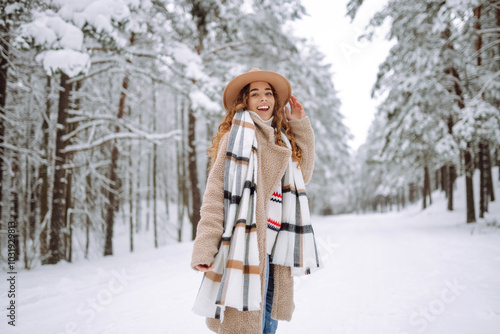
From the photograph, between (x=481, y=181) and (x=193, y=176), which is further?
(x=481, y=181)

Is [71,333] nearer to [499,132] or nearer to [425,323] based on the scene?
[425,323]

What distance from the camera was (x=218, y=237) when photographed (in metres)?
1.61

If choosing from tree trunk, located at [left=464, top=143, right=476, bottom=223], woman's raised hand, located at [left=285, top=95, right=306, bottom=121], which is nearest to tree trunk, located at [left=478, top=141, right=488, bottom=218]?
tree trunk, located at [left=464, top=143, right=476, bottom=223]

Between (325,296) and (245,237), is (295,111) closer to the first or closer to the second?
(245,237)

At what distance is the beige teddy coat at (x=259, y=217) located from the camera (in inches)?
62.3

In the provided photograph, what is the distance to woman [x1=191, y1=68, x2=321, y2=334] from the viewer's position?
158 cm

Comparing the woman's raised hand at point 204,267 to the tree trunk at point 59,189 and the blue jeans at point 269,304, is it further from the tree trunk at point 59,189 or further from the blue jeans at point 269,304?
the tree trunk at point 59,189

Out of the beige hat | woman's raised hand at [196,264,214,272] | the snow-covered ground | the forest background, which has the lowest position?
the snow-covered ground

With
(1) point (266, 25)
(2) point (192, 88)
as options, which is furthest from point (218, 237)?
(1) point (266, 25)

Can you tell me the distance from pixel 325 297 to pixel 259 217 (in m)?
3.01

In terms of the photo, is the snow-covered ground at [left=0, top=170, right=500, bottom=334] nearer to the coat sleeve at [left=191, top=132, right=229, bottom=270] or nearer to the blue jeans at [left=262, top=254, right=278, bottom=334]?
the blue jeans at [left=262, top=254, right=278, bottom=334]

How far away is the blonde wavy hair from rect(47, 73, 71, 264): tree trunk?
6.45m

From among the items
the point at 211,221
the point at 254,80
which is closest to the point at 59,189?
the point at 254,80

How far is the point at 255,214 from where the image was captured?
170 centimetres
